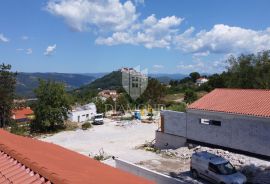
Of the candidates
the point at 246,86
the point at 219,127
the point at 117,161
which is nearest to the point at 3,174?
the point at 117,161

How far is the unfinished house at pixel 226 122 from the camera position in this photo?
25.0 meters

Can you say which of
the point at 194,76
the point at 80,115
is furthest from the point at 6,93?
the point at 194,76

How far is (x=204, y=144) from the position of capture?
2920 cm

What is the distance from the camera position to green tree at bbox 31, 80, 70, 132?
4925 centimetres

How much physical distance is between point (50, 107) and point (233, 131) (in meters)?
30.3

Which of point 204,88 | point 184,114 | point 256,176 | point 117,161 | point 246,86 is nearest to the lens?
point 256,176

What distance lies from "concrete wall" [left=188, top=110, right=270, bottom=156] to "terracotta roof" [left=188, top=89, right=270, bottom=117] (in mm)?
443

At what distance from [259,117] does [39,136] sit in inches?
1232

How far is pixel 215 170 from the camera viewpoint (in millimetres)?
20594

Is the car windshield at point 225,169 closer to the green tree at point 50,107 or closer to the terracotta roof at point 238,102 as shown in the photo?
the terracotta roof at point 238,102

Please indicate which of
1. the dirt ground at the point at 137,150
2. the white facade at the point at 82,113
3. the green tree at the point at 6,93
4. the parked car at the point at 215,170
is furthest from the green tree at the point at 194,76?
the parked car at the point at 215,170

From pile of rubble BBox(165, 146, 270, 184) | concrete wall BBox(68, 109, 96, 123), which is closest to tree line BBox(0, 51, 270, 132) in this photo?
concrete wall BBox(68, 109, 96, 123)

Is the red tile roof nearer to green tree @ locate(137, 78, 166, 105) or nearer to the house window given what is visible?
the house window

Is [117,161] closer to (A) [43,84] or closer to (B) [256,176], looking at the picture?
(B) [256,176]
